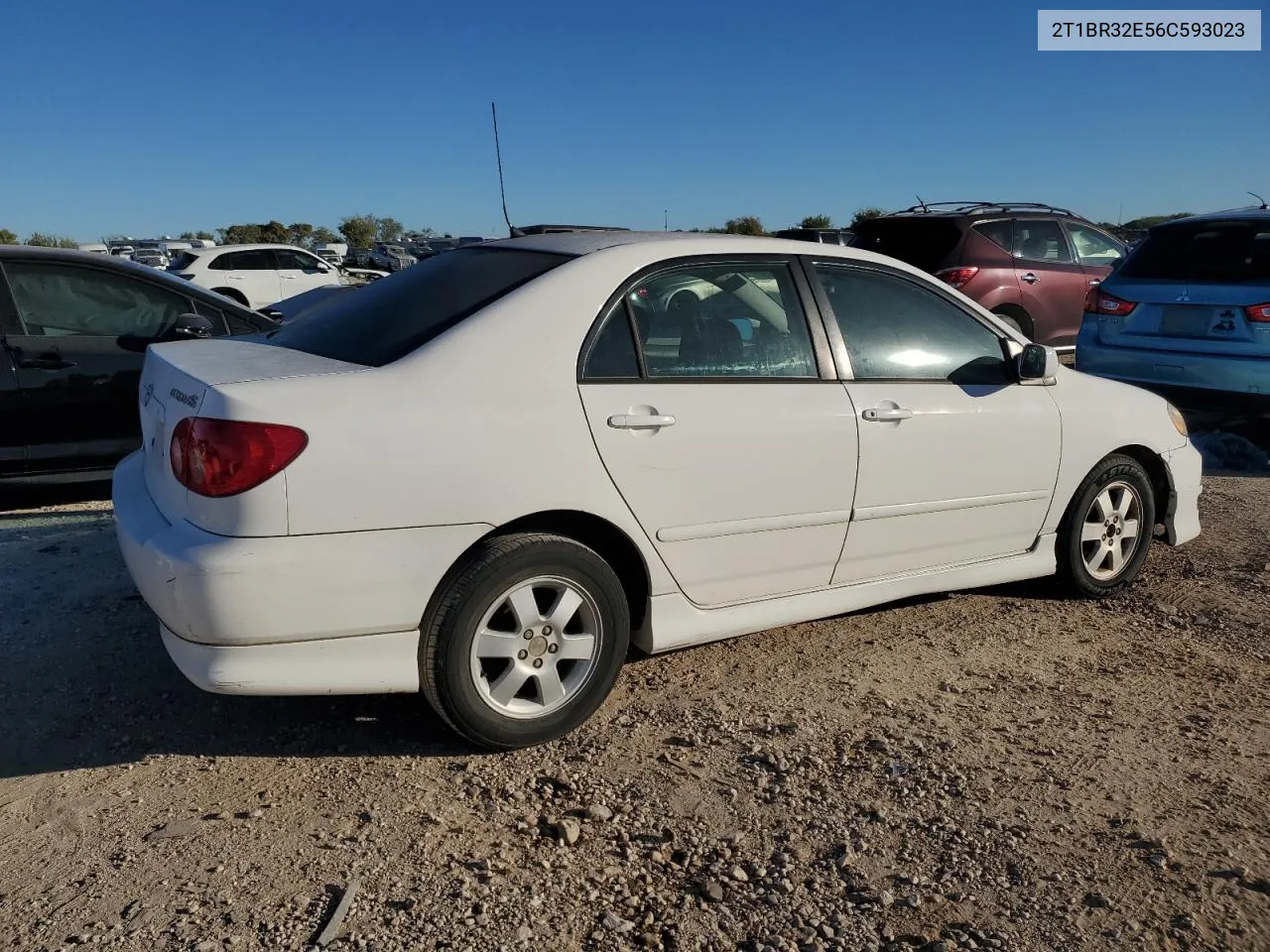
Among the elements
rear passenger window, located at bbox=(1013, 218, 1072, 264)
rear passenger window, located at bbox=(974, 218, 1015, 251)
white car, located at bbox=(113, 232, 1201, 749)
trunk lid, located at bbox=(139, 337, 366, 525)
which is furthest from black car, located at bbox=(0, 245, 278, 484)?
rear passenger window, located at bbox=(1013, 218, 1072, 264)

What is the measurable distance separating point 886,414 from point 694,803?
5.21 feet

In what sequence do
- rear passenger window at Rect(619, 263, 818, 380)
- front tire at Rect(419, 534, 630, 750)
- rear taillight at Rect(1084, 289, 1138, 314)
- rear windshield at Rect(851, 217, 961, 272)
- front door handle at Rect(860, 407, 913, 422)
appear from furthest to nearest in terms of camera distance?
rear windshield at Rect(851, 217, 961, 272)
rear taillight at Rect(1084, 289, 1138, 314)
front door handle at Rect(860, 407, 913, 422)
rear passenger window at Rect(619, 263, 818, 380)
front tire at Rect(419, 534, 630, 750)

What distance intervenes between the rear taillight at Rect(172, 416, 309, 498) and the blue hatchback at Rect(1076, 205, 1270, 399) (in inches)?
252

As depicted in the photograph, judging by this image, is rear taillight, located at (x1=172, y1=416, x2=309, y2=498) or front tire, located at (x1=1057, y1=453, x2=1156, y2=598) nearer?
rear taillight, located at (x1=172, y1=416, x2=309, y2=498)

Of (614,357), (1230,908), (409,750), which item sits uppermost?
(614,357)

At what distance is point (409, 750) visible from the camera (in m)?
3.26

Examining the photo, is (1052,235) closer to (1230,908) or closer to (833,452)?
(833,452)

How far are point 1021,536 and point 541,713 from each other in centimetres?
223

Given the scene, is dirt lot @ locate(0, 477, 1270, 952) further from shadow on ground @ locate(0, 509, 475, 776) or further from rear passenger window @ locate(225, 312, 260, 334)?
rear passenger window @ locate(225, 312, 260, 334)

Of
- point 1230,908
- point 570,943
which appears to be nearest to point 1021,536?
point 1230,908

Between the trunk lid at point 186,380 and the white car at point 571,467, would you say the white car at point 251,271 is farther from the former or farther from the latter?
the white car at point 571,467

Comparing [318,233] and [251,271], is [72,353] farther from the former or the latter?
[318,233]

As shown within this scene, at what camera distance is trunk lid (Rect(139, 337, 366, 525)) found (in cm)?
294

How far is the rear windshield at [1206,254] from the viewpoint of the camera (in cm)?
704
